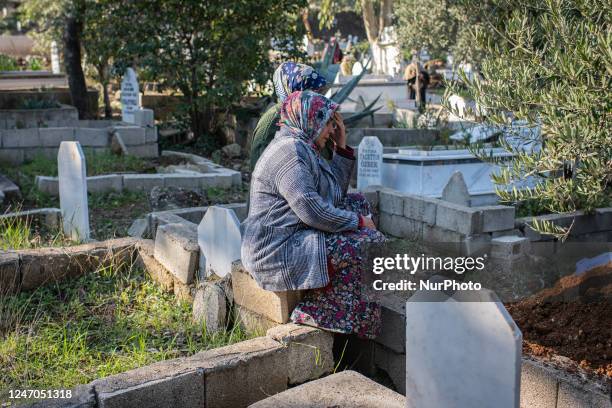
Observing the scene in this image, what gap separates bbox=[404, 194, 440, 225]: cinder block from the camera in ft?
20.8

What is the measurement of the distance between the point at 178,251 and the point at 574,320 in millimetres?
2441

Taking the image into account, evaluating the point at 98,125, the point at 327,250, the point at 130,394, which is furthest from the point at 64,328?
the point at 98,125

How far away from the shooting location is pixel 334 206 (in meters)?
3.60

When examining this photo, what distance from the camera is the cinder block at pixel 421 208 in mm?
6336

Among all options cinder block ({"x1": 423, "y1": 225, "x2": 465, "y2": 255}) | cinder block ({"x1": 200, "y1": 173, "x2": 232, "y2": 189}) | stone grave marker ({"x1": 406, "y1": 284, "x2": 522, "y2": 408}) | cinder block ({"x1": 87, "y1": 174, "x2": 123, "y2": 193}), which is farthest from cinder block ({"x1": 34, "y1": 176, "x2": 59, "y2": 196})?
stone grave marker ({"x1": 406, "y1": 284, "x2": 522, "y2": 408})

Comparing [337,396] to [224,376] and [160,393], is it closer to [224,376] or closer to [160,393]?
[224,376]

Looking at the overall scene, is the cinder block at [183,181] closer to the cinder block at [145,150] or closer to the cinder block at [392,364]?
the cinder block at [145,150]

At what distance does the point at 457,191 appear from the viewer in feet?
23.4

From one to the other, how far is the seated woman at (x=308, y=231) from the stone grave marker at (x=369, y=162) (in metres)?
4.01

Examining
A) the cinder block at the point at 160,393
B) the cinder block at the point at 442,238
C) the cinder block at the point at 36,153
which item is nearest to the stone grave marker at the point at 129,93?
the cinder block at the point at 36,153

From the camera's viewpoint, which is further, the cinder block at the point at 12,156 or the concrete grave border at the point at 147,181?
the cinder block at the point at 12,156

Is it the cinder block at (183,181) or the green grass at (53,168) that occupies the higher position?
the green grass at (53,168)

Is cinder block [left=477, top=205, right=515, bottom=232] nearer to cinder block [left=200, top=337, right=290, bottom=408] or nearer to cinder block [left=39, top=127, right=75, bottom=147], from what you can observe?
cinder block [left=200, top=337, right=290, bottom=408]

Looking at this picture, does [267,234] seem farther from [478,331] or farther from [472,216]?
[472,216]
